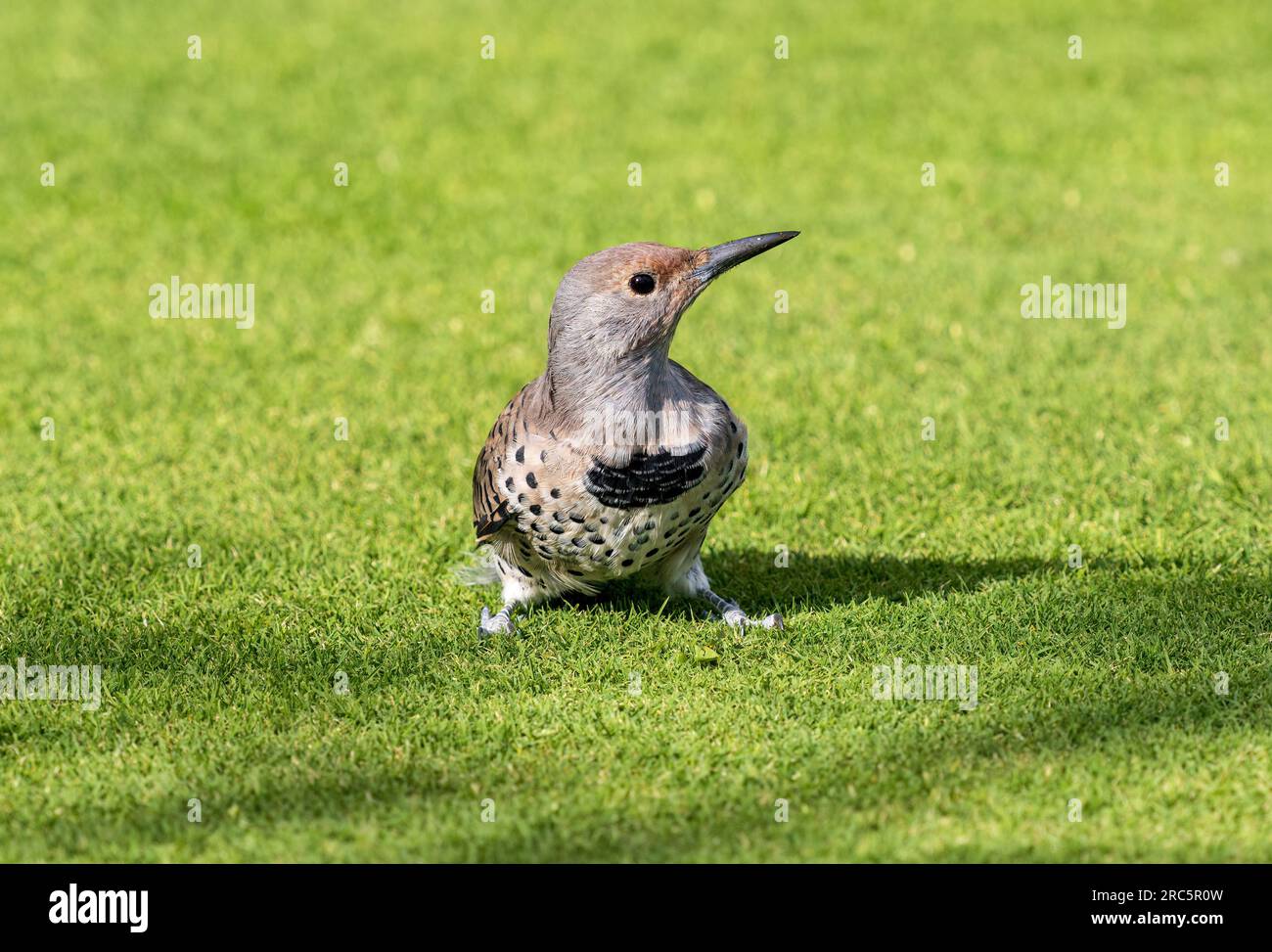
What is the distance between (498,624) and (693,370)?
3536mm

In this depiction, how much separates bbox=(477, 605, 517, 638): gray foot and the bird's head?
1.03 meters

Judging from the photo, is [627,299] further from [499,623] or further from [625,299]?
[499,623]

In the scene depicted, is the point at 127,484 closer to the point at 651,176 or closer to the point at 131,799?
the point at 131,799

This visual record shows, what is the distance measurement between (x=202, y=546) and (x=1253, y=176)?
8835mm

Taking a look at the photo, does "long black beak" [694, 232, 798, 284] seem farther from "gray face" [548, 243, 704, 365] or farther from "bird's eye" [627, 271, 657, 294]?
"bird's eye" [627, 271, 657, 294]

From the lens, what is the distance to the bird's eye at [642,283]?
201 inches

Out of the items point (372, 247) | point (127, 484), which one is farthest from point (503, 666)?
point (372, 247)

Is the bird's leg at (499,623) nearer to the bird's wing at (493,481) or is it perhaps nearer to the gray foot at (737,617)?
the bird's wing at (493,481)

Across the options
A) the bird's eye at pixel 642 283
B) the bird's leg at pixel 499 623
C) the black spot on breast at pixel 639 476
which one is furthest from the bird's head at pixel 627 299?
the bird's leg at pixel 499 623

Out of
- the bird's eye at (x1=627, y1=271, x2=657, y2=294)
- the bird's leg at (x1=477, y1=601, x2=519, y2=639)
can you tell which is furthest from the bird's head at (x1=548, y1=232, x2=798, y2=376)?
the bird's leg at (x1=477, y1=601, x2=519, y2=639)

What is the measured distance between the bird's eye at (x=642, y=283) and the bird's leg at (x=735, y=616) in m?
1.30

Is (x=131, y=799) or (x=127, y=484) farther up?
(x=127, y=484)

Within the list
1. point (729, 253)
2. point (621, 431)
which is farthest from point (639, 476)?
point (729, 253)

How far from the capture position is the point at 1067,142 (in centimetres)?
1249
